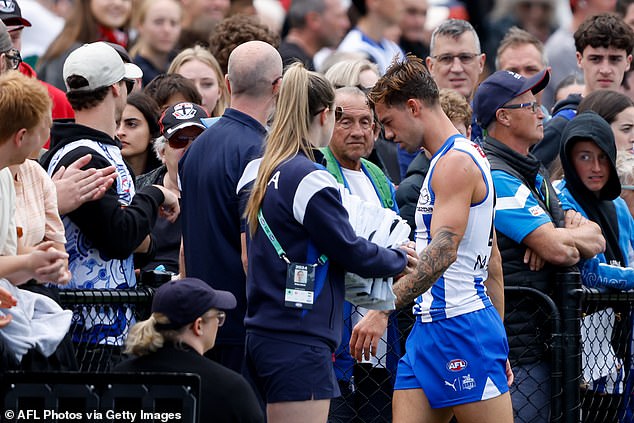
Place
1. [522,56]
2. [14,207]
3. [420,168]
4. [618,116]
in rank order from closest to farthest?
[14,207] → [420,168] → [618,116] → [522,56]

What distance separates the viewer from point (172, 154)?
6891mm

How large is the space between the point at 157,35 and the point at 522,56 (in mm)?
3163

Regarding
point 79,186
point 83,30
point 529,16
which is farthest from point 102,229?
point 529,16

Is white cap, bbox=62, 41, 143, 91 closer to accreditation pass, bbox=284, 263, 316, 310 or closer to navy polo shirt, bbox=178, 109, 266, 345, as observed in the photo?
navy polo shirt, bbox=178, 109, 266, 345

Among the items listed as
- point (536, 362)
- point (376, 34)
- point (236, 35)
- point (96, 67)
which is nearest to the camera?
point (96, 67)

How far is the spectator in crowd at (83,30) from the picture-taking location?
9.75 m

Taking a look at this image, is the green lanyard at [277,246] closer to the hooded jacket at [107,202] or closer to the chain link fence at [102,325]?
the hooded jacket at [107,202]

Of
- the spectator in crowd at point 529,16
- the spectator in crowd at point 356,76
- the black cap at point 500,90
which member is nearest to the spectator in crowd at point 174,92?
the spectator in crowd at point 356,76

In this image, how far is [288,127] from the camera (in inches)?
212

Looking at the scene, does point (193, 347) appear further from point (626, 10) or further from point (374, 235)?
point (626, 10)

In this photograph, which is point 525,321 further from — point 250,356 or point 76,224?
point 76,224

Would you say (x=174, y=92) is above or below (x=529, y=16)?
below

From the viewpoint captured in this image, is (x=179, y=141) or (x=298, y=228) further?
(x=179, y=141)

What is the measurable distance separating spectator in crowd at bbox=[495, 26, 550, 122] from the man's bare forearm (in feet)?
12.8
